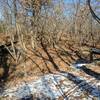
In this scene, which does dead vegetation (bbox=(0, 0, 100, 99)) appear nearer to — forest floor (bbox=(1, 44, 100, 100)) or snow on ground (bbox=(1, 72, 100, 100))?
forest floor (bbox=(1, 44, 100, 100))

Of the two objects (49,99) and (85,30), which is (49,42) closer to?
(85,30)

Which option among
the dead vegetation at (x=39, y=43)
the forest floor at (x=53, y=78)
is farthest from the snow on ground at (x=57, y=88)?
the dead vegetation at (x=39, y=43)

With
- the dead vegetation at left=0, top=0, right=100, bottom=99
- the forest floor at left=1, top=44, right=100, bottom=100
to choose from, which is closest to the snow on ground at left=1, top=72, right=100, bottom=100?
the forest floor at left=1, top=44, right=100, bottom=100

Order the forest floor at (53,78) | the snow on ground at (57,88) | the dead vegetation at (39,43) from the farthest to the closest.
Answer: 1. the dead vegetation at (39,43)
2. the forest floor at (53,78)
3. the snow on ground at (57,88)

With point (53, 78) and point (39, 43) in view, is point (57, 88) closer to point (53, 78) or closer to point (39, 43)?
point (53, 78)

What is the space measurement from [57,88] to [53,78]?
206 cm

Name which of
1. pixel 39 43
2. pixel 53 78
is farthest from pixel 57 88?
pixel 39 43

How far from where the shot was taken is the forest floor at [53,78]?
11492 mm

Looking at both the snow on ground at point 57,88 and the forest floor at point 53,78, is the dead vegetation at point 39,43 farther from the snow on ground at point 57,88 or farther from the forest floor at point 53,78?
the snow on ground at point 57,88

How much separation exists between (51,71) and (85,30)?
1684cm

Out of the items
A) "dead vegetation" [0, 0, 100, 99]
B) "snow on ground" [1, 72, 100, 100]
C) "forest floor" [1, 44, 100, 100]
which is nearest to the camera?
"snow on ground" [1, 72, 100, 100]

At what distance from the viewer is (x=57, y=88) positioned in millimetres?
12312

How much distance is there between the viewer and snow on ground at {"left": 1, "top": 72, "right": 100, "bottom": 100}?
11281mm

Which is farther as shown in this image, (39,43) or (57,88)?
(39,43)
